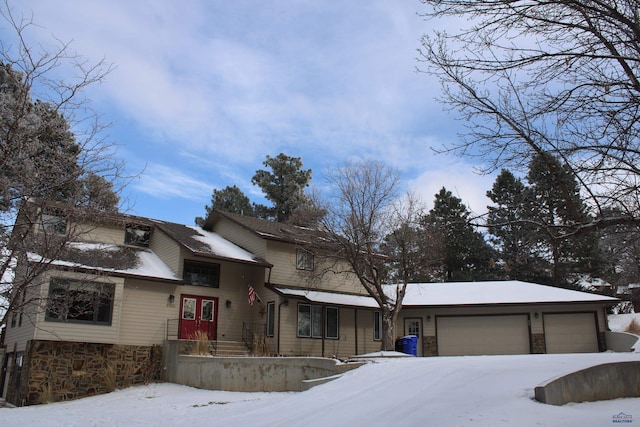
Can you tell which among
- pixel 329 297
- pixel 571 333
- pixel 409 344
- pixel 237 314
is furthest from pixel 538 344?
pixel 237 314

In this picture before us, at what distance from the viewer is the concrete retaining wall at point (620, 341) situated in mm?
21712

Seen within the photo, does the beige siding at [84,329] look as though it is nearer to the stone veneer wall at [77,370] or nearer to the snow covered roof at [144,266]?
the stone veneer wall at [77,370]

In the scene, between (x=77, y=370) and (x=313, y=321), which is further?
(x=313, y=321)

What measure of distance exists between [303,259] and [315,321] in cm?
303

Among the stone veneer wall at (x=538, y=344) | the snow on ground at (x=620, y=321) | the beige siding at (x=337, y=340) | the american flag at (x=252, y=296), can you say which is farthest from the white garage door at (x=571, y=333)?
the american flag at (x=252, y=296)

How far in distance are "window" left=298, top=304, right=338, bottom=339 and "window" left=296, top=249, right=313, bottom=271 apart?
83.2 inches

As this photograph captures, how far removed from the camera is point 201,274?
22453mm

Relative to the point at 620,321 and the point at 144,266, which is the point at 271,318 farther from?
the point at 620,321

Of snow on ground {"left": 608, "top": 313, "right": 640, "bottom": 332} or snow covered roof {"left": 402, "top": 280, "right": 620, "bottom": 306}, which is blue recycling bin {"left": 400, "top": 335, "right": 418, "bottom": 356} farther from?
snow on ground {"left": 608, "top": 313, "right": 640, "bottom": 332}

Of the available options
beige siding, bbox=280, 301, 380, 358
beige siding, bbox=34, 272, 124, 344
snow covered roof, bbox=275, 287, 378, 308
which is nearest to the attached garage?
snow covered roof, bbox=275, 287, 378, 308

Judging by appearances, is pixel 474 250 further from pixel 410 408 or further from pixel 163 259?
pixel 410 408

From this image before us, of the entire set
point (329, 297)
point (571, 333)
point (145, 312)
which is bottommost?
point (571, 333)

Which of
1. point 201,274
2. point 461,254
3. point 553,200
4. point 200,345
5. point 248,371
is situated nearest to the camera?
point 553,200

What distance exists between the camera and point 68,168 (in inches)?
307
